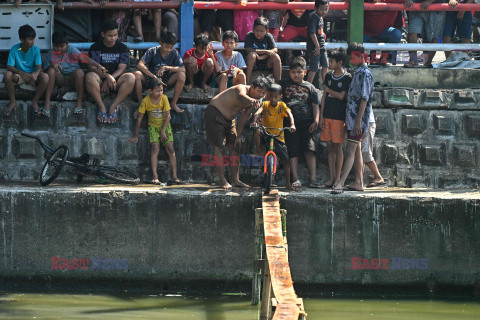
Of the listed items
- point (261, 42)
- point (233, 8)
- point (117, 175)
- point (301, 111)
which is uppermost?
point (233, 8)

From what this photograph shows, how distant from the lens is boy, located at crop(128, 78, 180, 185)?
36.0 feet

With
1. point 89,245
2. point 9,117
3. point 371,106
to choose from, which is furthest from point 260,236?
point 9,117

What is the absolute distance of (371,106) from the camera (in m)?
11.3

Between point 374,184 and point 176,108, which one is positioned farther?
point 176,108

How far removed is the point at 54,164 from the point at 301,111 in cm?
310

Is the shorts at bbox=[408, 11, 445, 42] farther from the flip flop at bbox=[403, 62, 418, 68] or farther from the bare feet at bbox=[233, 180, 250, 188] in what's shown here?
the bare feet at bbox=[233, 180, 250, 188]

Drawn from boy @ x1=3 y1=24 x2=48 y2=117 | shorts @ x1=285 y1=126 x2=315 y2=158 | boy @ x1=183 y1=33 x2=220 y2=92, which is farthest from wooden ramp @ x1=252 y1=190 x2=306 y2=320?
boy @ x1=3 y1=24 x2=48 y2=117

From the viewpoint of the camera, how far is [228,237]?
397 inches

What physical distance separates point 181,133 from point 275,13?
7.70 feet

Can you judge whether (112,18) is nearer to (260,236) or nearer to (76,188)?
(76,188)

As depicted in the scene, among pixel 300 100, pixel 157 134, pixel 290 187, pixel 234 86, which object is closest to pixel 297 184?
pixel 290 187

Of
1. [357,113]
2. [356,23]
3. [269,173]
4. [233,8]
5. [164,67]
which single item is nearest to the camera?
[269,173]

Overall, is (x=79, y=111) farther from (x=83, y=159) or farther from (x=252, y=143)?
(x=252, y=143)

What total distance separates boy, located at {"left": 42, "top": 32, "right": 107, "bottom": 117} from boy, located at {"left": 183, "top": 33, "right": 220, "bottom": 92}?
3.60ft
